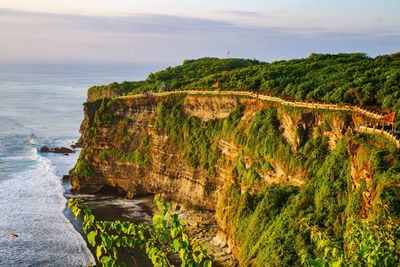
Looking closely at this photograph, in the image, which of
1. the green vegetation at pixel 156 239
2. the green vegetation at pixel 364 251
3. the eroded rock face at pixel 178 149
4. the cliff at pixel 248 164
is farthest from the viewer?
the eroded rock face at pixel 178 149

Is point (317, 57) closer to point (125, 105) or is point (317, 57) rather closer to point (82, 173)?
point (125, 105)

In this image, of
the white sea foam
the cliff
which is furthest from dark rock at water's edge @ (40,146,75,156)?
the cliff

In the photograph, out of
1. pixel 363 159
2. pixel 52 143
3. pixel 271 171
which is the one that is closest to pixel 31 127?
pixel 52 143

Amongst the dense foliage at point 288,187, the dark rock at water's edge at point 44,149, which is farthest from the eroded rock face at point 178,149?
the dark rock at water's edge at point 44,149

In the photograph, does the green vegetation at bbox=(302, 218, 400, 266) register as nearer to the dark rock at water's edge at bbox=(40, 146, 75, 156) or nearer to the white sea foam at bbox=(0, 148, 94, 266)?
the white sea foam at bbox=(0, 148, 94, 266)

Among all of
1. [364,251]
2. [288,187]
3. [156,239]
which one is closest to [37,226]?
[288,187]

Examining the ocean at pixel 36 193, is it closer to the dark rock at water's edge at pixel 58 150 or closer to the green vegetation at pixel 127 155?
the dark rock at water's edge at pixel 58 150
